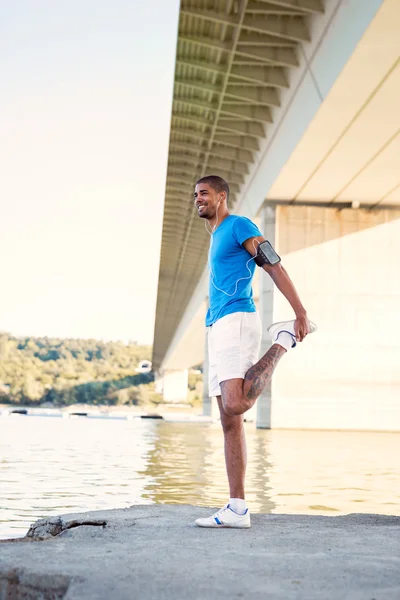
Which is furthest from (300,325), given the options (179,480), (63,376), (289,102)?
(63,376)

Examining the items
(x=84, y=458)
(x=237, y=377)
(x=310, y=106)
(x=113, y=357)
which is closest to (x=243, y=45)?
(x=310, y=106)

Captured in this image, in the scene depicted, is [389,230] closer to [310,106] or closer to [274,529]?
[310,106]

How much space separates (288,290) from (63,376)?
121 metres

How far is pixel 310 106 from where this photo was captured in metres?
18.9

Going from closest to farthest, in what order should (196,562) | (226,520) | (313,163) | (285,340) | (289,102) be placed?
(196,562) < (226,520) < (285,340) < (289,102) < (313,163)

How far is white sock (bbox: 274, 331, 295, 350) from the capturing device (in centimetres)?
489

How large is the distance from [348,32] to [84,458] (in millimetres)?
9155

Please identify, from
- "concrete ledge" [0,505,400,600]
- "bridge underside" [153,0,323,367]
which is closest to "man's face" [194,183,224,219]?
"concrete ledge" [0,505,400,600]

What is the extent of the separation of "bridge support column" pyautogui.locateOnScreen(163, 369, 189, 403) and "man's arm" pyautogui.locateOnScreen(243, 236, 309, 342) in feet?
347

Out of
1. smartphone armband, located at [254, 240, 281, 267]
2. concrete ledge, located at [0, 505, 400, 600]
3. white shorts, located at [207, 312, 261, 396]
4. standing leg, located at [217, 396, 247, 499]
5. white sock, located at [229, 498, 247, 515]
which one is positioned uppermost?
smartphone armband, located at [254, 240, 281, 267]

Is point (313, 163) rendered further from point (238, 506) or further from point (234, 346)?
point (238, 506)

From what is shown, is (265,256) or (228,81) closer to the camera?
(265,256)

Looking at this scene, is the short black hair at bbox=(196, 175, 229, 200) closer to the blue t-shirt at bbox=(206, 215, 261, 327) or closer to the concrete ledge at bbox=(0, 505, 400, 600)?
the blue t-shirt at bbox=(206, 215, 261, 327)

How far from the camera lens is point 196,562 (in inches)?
128
